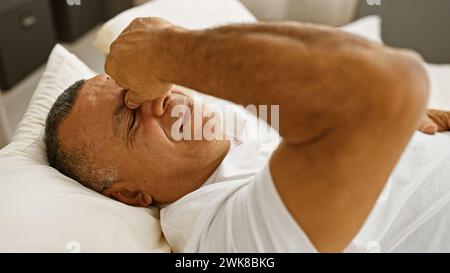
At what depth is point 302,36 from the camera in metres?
0.55

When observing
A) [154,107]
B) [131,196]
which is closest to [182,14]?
[154,107]

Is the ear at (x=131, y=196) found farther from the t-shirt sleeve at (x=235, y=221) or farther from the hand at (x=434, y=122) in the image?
the hand at (x=434, y=122)

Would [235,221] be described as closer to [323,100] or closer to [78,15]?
[323,100]

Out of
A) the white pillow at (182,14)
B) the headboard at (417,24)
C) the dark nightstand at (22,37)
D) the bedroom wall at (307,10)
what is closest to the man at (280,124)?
the white pillow at (182,14)

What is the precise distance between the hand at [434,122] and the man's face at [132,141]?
1.91 feet

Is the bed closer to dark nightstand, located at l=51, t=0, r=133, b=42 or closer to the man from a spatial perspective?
the man

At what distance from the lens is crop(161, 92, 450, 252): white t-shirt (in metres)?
0.63

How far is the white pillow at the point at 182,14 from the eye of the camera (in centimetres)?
132

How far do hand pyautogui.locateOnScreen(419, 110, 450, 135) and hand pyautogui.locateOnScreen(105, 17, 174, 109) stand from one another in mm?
714

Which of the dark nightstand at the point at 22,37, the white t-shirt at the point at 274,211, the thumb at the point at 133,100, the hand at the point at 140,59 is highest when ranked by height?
the hand at the point at 140,59
